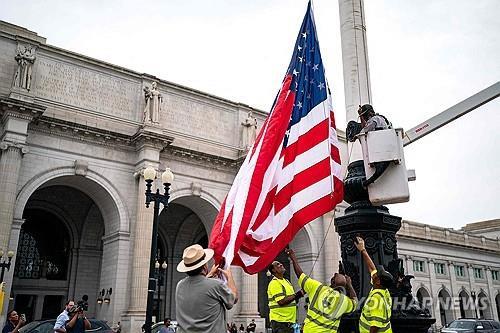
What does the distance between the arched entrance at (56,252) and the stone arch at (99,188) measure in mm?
3637

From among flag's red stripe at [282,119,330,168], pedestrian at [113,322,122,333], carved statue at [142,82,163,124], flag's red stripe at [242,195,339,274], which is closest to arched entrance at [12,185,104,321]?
pedestrian at [113,322,122,333]

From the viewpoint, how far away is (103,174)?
26297mm

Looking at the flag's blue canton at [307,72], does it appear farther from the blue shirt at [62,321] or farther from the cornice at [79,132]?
the cornice at [79,132]

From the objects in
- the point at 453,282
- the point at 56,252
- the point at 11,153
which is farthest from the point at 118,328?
the point at 453,282

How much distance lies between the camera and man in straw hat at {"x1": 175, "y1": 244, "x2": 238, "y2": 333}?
4.58 meters

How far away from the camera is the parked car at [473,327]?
20.3 meters

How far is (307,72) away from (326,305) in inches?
148

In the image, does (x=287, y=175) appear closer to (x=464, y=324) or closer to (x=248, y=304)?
(x=464, y=324)

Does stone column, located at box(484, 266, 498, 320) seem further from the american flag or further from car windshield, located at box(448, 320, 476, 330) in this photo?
the american flag

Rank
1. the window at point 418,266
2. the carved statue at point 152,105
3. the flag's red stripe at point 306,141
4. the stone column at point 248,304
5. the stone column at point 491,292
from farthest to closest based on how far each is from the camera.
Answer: the stone column at point 491,292, the window at point 418,266, the stone column at point 248,304, the carved statue at point 152,105, the flag's red stripe at point 306,141

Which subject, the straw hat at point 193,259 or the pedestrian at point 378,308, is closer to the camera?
the straw hat at point 193,259

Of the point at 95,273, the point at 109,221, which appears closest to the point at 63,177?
the point at 109,221

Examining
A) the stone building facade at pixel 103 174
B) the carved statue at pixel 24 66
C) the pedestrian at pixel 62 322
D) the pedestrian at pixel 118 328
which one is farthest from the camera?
the stone building facade at pixel 103 174

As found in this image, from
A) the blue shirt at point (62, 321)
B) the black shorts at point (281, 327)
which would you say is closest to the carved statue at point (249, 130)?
the blue shirt at point (62, 321)
